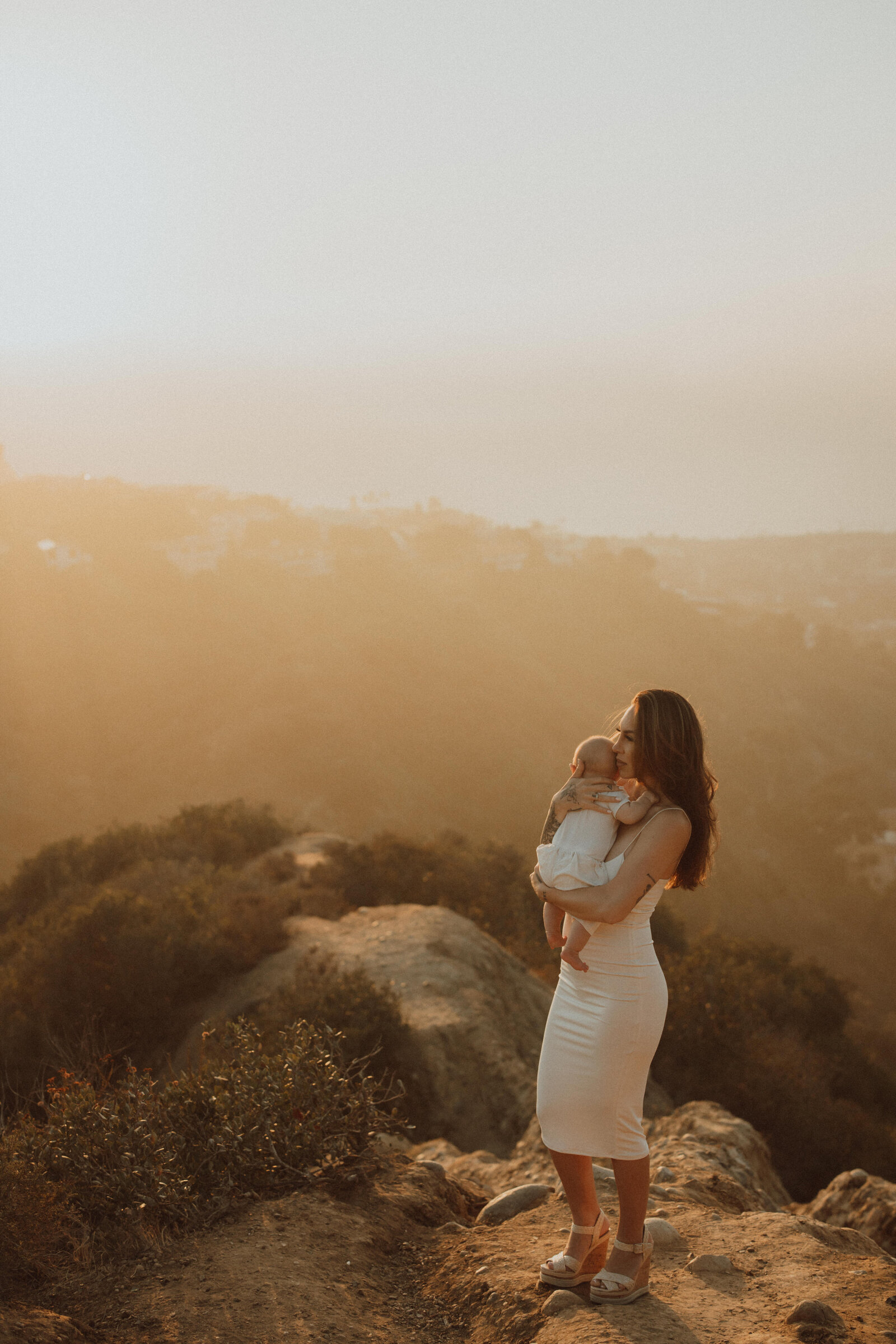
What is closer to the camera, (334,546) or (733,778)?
(733,778)

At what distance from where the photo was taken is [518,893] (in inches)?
610

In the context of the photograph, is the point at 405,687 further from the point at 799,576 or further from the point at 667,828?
the point at 799,576

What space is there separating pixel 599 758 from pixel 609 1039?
86cm

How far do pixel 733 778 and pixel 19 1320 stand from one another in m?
52.3

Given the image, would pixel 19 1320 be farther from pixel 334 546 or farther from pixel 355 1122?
pixel 334 546

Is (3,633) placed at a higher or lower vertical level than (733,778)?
higher

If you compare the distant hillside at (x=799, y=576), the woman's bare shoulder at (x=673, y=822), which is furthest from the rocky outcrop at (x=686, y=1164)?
the distant hillside at (x=799, y=576)

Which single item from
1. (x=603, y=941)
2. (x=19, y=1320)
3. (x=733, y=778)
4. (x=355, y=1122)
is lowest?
(x=733, y=778)

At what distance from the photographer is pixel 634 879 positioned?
2506 mm

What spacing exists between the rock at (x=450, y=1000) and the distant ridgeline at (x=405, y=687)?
22689 millimetres

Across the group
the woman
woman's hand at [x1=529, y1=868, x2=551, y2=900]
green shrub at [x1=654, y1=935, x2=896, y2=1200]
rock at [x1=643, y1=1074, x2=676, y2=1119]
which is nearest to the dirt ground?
the woman

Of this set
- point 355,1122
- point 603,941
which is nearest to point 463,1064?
point 355,1122

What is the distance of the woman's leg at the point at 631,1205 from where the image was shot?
2.71m

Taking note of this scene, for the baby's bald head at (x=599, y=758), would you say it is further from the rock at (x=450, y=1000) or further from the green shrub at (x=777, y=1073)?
the green shrub at (x=777, y=1073)
